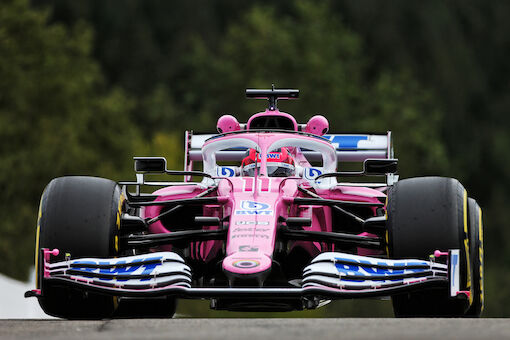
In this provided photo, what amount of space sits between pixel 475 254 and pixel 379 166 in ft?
3.77

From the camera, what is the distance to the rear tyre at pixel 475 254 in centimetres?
1023

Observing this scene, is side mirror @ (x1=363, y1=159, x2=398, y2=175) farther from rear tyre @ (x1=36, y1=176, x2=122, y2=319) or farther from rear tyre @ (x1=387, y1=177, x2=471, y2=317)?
rear tyre @ (x1=36, y1=176, x2=122, y2=319)

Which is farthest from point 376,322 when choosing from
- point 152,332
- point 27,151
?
point 27,151

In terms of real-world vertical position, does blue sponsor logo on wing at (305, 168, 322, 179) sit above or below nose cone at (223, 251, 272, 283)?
above

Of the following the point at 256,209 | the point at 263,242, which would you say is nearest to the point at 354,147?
the point at 256,209

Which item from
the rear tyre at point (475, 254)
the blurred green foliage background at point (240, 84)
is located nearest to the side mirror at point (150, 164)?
the rear tyre at point (475, 254)

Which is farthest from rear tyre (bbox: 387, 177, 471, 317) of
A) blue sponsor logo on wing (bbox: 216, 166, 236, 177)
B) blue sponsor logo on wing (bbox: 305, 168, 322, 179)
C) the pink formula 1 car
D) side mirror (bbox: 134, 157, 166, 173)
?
blue sponsor logo on wing (bbox: 216, 166, 236, 177)

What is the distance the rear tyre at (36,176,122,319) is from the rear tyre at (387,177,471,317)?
2317 millimetres

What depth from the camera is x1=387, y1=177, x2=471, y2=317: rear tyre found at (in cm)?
980

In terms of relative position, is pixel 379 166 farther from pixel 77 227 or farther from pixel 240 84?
pixel 240 84

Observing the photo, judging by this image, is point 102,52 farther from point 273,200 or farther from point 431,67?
point 273,200

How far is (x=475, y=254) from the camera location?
10.4 m

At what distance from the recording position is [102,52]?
83.3m

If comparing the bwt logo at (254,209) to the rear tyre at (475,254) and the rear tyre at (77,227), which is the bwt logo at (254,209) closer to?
the rear tyre at (77,227)
